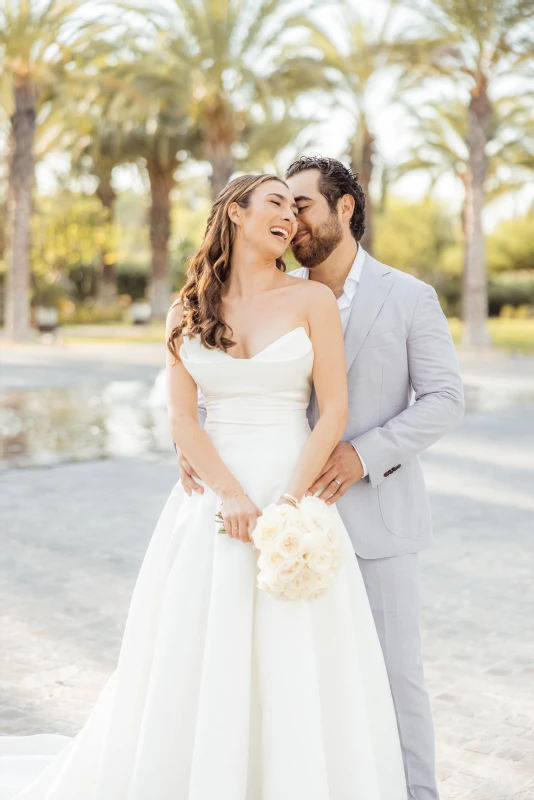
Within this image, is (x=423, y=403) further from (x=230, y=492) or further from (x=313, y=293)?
(x=230, y=492)

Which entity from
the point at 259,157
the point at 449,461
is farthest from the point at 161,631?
the point at 259,157

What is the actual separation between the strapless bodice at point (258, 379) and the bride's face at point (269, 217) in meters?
0.26

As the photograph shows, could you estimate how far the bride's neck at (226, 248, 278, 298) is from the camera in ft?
9.91

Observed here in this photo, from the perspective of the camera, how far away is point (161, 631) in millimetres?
3045

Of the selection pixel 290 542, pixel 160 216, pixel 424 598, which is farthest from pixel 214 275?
pixel 160 216

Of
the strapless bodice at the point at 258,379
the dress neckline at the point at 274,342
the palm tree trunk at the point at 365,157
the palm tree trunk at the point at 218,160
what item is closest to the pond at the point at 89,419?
the strapless bodice at the point at 258,379

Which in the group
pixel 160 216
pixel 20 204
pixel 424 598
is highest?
pixel 160 216

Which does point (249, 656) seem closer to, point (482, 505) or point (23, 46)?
point (482, 505)

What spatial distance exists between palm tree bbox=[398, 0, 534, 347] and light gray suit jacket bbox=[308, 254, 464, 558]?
77.3ft

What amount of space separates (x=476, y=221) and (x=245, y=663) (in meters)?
26.8

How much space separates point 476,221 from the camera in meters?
28.5

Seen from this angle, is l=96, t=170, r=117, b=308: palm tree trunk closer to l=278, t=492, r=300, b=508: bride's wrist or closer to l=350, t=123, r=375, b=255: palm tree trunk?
l=350, t=123, r=375, b=255: palm tree trunk

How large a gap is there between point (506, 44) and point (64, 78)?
37.5ft

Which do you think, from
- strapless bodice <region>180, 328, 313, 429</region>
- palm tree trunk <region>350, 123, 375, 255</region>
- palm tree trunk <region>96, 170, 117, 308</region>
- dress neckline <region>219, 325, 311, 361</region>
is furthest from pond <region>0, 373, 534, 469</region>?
palm tree trunk <region>96, 170, 117, 308</region>
